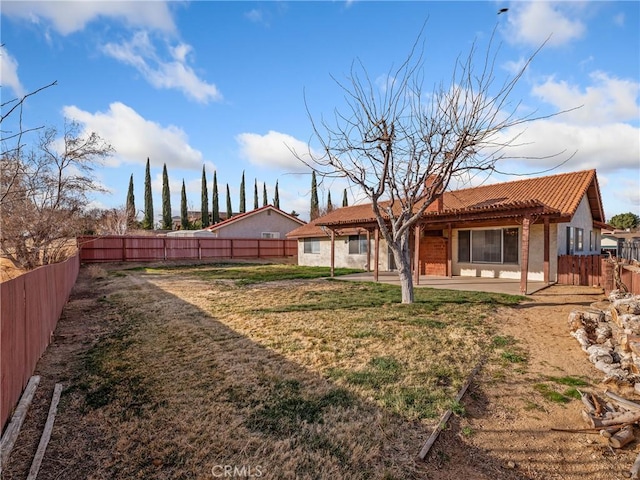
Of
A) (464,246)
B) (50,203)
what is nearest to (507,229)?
(464,246)

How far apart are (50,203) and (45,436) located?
14.7 m

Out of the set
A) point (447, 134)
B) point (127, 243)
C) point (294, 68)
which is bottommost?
point (127, 243)

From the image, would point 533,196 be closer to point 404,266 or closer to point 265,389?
point 404,266

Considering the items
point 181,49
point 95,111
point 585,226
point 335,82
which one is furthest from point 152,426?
point 585,226

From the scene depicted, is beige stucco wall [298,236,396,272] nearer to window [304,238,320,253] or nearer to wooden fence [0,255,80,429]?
window [304,238,320,253]

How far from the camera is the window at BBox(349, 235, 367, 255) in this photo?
17.8 metres

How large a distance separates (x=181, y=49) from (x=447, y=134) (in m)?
7.58

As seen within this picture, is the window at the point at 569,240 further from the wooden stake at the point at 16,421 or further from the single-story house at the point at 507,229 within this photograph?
the wooden stake at the point at 16,421

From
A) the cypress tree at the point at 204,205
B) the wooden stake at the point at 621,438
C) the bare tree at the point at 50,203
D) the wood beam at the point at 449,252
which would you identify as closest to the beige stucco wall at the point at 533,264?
the wood beam at the point at 449,252

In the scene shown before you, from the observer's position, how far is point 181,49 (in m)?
9.56

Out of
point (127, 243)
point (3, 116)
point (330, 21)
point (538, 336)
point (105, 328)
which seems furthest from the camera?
point (127, 243)

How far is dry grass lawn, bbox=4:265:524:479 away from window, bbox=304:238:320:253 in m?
13.0

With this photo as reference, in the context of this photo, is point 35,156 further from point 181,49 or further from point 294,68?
point 294,68

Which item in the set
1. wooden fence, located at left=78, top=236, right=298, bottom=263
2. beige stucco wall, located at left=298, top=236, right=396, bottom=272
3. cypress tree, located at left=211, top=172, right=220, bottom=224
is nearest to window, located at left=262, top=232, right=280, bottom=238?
wooden fence, located at left=78, top=236, right=298, bottom=263
